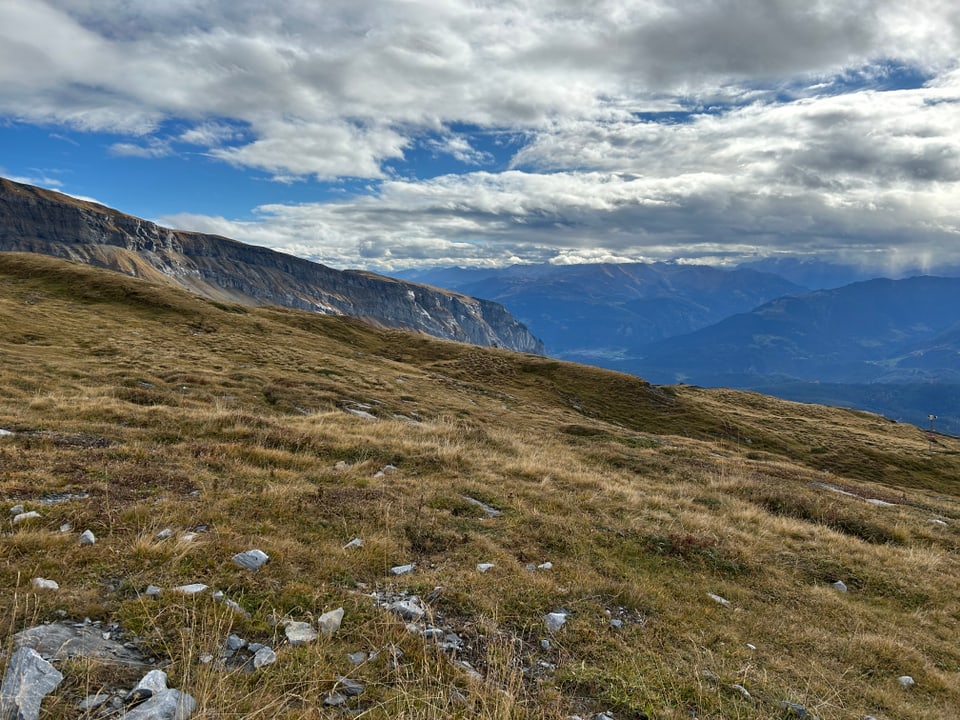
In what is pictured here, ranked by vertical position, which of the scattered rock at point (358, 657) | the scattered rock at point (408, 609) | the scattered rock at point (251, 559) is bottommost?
the scattered rock at point (408, 609)

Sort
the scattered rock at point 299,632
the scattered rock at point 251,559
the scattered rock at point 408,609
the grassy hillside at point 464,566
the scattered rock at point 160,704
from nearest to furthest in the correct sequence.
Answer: the scattered rock at point 160,704 → the grassy hillside at point 464,566 → the scattered rock at point 299,632 → the scattered rock at point 408,609 → the scattered rock at point 251,559

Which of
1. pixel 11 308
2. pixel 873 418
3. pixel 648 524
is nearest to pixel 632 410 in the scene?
pixel 648 524

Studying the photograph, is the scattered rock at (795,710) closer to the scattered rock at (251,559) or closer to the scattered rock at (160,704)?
the scattered rock at (160,704)

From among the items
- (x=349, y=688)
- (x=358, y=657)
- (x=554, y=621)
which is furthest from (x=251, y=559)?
(x=554, y=621)

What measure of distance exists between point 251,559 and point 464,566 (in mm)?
3396

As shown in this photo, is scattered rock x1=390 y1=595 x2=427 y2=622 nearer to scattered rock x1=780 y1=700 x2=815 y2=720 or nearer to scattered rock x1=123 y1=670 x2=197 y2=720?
scattered rock x1=123 y1=670 x2=197 y2=720

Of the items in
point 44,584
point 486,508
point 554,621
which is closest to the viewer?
point 44,584

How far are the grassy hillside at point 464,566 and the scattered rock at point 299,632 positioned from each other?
116 mm

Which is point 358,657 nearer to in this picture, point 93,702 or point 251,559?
point 93,702

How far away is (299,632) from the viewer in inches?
226

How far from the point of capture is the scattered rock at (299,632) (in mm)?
5566

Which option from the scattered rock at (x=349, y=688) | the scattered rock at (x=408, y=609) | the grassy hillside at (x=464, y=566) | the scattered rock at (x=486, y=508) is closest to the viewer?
the scattered rock at (x=349, y=688)

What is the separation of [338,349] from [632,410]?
4035 centimetres

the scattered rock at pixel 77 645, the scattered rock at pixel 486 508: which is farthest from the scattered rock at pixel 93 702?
the scattered rock at pixel 486 508
